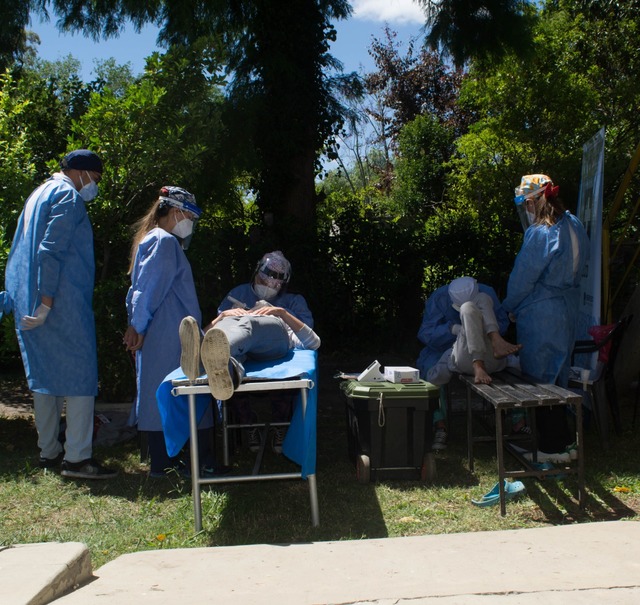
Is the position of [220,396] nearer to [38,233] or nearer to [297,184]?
[38,233]

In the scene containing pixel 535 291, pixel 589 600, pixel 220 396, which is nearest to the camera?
pixel 589 600

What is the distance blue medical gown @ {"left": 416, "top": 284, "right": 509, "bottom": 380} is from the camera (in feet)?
18.8

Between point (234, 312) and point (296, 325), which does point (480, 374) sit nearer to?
point (296, 325)

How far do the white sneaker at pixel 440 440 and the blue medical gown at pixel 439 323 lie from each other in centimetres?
41

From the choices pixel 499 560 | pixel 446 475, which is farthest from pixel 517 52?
pixel 499 560

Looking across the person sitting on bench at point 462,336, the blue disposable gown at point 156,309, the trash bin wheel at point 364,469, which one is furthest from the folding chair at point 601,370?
the blue disposable gown at point 156,309

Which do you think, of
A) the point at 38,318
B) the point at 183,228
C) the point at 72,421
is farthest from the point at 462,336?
the point at 38,318

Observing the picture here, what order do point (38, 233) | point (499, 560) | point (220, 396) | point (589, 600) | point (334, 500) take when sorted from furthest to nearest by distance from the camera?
point (38, 233) < point (334, 500) < point (220, 396) < point (499, 560) < point (589, 600)

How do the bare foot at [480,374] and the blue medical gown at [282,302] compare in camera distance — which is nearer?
the bare foot at [480,374]

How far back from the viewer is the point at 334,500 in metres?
4.53

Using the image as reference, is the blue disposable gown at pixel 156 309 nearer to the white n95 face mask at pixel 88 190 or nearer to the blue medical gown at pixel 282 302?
the white n95 face mask at pixel 88 190

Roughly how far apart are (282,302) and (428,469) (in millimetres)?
1717

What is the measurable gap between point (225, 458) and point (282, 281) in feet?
4.35

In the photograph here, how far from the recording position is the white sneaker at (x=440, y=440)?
5.64m
